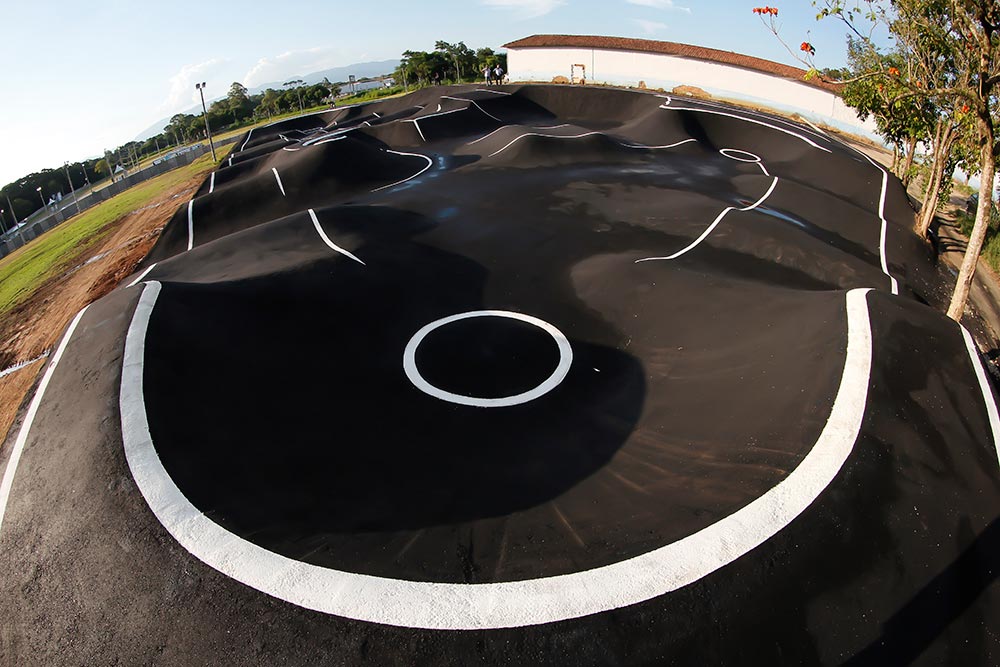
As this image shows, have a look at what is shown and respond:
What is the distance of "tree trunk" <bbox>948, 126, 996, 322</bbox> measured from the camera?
9516 mm

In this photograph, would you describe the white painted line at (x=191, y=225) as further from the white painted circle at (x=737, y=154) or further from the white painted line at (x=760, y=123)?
the white painted line at (x=760, y=123)

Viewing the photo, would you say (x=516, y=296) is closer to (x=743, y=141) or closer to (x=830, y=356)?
(x=830, y=356)

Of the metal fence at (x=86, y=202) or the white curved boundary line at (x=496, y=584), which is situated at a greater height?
the metal fence at (x=86, y=202)

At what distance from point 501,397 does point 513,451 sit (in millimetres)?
1695

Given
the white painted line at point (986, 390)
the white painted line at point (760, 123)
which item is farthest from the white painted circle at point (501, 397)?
the white painted line at point (760, 123)

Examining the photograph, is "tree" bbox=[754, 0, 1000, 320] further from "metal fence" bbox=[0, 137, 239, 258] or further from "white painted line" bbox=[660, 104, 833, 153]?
"metal fence" bbox=[0, 137, 239, 258]

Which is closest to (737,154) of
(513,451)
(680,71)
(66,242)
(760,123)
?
(760,123)

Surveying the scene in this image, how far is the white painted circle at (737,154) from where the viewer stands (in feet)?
88.0

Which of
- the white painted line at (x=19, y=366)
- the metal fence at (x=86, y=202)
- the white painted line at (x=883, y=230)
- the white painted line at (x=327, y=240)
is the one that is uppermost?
the metal fence at (x=86, y=202)

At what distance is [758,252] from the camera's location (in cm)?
1512

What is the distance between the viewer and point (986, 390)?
766 cm

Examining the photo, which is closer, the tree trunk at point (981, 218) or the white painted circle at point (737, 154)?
the tree trunk at point (981, 218)

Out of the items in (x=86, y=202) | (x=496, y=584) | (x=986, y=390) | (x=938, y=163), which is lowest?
(x=986, y=390)

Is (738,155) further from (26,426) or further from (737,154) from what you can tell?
(26,426)
